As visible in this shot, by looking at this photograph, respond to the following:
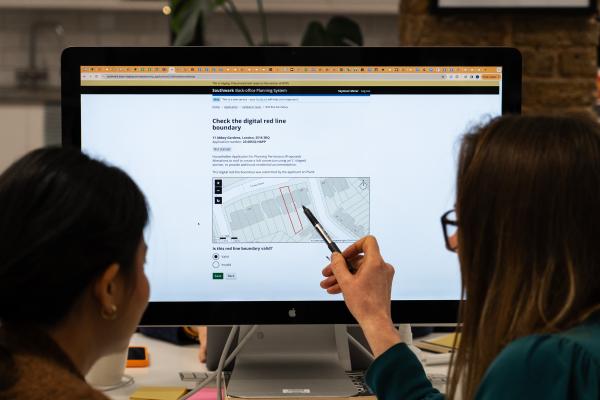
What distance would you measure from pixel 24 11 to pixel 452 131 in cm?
408

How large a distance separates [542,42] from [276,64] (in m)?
1.33

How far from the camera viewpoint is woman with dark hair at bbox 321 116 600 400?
0.74 metres

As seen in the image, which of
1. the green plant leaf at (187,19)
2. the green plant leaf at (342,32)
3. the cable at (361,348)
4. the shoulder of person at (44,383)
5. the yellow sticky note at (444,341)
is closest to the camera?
the shoulder of person at (44,383)

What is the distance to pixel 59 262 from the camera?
0.75 meters

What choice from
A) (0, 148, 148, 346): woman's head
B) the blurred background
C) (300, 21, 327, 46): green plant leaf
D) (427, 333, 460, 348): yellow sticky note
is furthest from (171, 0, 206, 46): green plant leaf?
(0, 148, 148, 346): woman's head

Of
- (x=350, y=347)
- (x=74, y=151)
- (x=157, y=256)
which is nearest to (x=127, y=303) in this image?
(x=74, y=151)

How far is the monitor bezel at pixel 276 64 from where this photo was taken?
120 centimetres

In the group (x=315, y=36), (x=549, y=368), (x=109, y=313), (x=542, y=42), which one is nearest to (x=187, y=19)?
(x=315, y=36)

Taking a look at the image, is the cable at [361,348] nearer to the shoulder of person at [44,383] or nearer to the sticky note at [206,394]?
the sticky note at [206,394]

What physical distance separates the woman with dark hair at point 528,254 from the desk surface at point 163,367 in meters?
0.55

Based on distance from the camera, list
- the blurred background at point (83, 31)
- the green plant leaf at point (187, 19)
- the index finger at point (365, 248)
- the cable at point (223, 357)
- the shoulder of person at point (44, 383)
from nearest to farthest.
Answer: the shoulder of person at point (44, 383) → the index finger at point (365, 248) → the cable at point (223, 357) → the green plant leaf at point (187, 19) → the blurred background at point (83, 31)

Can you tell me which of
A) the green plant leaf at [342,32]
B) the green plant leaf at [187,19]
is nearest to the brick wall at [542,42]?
the green plant leaf at [342,32]

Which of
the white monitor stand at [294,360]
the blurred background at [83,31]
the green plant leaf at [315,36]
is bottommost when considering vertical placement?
the white monitor stand at [294,360]

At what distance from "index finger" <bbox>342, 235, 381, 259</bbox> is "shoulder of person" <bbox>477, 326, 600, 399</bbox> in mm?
333
